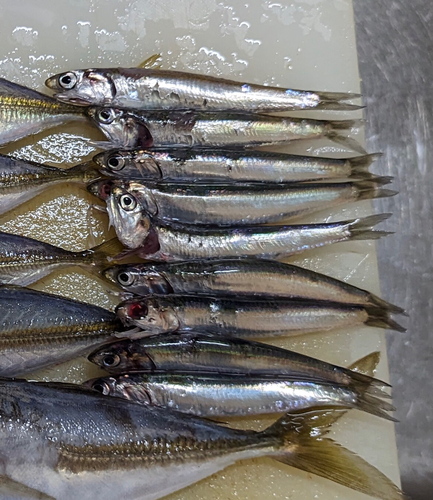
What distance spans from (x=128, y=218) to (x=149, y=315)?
405 millimetres

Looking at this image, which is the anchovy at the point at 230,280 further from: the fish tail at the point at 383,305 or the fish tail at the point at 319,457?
the fish tail at the point at 319,457

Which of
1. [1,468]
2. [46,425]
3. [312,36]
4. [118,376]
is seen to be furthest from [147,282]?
[312,36]

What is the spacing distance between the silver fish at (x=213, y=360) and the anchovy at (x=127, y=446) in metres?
0.16

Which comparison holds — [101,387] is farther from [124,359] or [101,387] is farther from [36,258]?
[36,258]

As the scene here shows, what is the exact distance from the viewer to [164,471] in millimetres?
1474

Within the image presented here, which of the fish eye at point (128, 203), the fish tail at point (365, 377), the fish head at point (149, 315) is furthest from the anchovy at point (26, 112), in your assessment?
the fish tail at point (365, 377)

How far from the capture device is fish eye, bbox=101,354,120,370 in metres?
1.70

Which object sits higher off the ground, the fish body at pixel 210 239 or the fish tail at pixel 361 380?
the fish body at pixel 210 239

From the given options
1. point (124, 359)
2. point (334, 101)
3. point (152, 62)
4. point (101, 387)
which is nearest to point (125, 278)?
point (124, 359)

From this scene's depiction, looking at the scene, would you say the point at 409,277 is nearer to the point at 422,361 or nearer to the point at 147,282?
the point at 422,361

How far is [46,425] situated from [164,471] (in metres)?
0.39

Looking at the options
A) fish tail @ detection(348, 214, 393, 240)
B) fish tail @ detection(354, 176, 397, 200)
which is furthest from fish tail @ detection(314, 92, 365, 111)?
fish tail @ detection(348, 214, 393, 240)

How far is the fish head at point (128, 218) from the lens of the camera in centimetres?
186

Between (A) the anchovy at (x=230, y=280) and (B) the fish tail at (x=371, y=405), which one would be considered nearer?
(B) the fish tail at (x=371, y=405)
